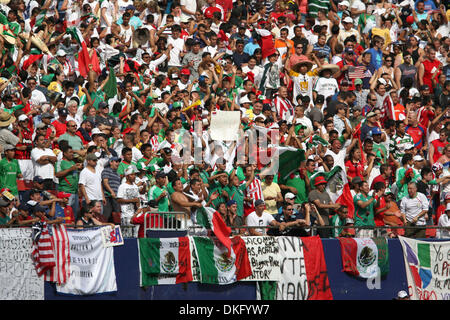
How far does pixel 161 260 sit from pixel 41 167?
3.10 m

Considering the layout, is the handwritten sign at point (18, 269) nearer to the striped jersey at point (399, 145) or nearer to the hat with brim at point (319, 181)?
the hat with brim at point (319, 181)

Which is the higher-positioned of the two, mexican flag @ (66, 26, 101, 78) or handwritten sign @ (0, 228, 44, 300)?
mexican flag @ (66, 26, 101, 78)

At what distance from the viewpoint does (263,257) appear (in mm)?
17844

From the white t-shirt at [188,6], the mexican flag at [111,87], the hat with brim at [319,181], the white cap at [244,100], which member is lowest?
the hat with brim at [319,181]

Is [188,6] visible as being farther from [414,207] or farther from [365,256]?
[365,256]

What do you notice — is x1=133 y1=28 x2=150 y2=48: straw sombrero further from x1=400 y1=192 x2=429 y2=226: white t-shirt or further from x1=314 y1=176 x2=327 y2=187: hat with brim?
x1=400 y1=192 x2=429 y2=226: white t-shirt

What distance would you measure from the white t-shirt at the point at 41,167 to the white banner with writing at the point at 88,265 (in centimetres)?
195

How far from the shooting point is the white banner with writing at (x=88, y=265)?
1702cm

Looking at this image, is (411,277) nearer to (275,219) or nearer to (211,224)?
(275,219)

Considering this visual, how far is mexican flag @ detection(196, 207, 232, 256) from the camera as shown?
17.5 meters

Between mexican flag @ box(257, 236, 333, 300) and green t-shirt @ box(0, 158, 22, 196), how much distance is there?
4.90 metres

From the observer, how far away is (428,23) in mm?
27406

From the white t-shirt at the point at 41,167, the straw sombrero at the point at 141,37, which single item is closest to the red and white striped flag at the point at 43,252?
the white t-shirt at the point at 41,167

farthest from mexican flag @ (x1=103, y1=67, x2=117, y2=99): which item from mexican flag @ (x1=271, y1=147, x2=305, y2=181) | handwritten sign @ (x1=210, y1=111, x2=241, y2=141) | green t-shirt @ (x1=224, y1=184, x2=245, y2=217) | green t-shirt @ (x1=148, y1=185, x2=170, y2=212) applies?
green t-shirt @ (x1=224, y1=184, x2=245, y2=217)
